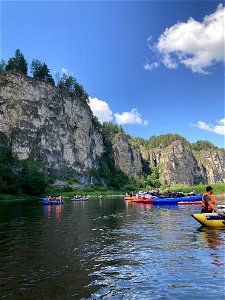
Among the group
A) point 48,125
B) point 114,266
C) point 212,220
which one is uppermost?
point 48,125

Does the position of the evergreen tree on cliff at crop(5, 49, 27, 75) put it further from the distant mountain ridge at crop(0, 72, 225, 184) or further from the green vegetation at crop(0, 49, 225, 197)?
the distant mountain ridge at crop(0, 72, 225, 184)

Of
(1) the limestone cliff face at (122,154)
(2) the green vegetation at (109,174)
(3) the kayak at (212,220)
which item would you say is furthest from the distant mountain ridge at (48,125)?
(3) the kayak at (212,220)

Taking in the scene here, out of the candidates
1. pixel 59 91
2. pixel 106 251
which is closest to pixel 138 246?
pixel 106 251

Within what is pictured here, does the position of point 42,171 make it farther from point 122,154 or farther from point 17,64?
point 122,154

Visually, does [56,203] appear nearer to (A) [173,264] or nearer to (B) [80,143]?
(A) [173,264]

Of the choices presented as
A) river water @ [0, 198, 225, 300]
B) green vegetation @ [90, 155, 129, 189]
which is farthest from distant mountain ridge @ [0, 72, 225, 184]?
river water @ [0, 198, 225, 300]

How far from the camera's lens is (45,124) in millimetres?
127438

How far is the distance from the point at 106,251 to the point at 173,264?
13.1 feet

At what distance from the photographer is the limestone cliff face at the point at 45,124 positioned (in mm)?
116875

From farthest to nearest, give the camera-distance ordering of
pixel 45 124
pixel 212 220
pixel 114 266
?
pixel 45 124 → pixel 212 220 → pixel 114 266

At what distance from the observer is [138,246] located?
16469 millimetres

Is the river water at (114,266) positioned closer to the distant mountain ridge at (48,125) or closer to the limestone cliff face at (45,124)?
the distant mountain ridge at (48,125)

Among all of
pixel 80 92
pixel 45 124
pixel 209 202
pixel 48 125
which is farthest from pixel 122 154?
pixel 209 202

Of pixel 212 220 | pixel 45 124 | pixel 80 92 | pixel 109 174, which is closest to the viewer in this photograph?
pixel 212 220
